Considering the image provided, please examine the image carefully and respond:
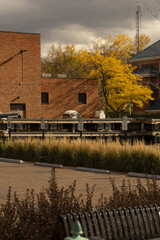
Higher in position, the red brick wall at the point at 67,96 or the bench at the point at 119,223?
the red brick wall at the point at 67,96

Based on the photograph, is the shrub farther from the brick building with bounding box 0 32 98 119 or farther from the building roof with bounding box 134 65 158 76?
the building roof with bounding box 134 65 158 76

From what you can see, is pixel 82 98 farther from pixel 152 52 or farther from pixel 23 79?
pixel 152 52

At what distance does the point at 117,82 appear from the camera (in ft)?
190

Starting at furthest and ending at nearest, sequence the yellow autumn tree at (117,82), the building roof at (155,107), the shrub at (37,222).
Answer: the building roof at (155,107)
the yellow autumn tree at (117,82)
the shrub at (37,222)

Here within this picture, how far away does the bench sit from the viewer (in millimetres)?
5180

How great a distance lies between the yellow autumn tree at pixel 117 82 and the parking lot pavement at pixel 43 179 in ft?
130

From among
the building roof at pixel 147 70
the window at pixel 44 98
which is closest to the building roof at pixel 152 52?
the building roof at pixel 147 70

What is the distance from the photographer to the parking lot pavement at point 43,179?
12117 mm

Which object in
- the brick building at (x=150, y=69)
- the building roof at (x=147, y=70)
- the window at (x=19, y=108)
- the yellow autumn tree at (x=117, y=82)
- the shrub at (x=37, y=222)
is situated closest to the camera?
the shrub at (x=37, y=222)

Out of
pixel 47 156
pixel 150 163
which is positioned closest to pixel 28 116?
pixel 47 156

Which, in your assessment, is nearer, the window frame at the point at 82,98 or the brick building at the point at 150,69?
the window frame at the point at 82,98

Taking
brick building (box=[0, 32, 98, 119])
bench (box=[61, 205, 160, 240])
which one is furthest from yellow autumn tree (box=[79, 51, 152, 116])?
bench (box=[61, 205, 160, 240])

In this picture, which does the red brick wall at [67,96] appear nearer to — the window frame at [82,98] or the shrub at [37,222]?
the window frame at [82,98]

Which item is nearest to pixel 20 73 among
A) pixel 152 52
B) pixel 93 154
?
pixel 152 52
